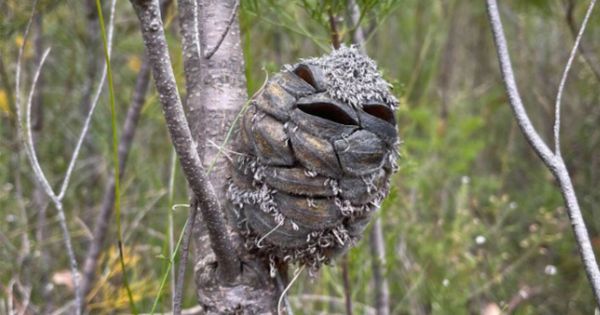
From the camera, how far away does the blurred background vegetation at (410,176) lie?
2078 mm

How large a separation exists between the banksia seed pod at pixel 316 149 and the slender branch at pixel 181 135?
0.05 metres

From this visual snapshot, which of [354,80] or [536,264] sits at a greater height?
[354,80]

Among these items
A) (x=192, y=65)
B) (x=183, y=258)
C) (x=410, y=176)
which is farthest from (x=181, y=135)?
(x=410, y=176)

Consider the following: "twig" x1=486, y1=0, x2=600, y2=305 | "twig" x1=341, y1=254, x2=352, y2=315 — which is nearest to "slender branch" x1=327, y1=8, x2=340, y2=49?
"twig" x1=486, y1=0, x2=600, y2=305

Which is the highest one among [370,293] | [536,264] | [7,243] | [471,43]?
[471,43]

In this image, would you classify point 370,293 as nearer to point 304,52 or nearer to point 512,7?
point 304,52

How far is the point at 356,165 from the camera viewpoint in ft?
2.40

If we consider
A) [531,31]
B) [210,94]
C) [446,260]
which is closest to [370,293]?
[446,260]

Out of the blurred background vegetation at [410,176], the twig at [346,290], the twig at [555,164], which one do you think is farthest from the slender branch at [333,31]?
the blurred background vegetation at [410,176]

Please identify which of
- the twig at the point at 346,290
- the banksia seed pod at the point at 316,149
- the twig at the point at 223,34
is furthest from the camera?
the twig at the point at 346,290

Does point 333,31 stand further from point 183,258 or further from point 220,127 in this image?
point 183,258

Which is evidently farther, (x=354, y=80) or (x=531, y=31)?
(x=531, y=31)

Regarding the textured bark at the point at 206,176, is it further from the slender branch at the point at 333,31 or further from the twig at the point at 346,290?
the twig at the point at 346,290

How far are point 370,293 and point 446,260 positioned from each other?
1.01ft
